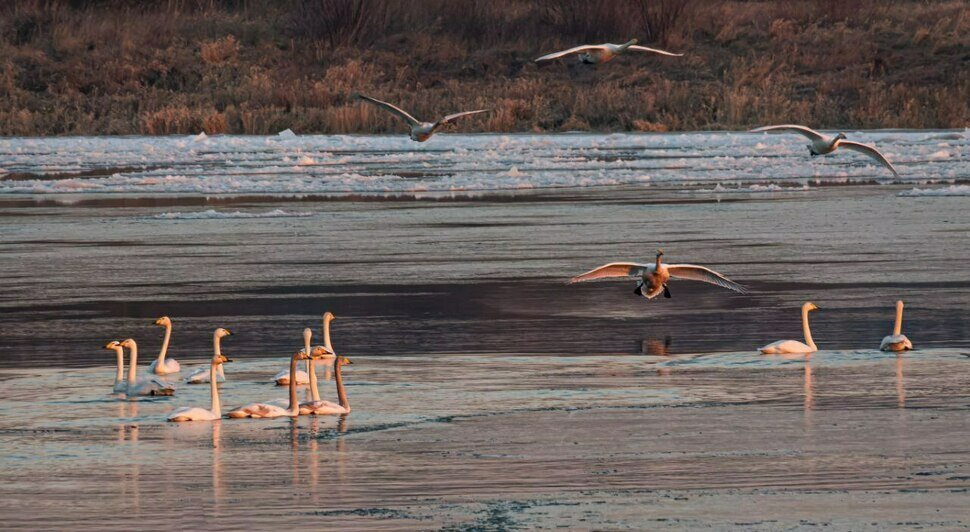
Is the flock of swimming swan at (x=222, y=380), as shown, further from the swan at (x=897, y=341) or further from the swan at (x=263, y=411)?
the swan at (x=897, y=341)

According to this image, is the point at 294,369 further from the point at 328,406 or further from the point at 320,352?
the point at 320,352

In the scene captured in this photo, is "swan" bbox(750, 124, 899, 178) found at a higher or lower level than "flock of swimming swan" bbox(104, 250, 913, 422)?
higher

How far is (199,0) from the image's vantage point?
65938 millimetres

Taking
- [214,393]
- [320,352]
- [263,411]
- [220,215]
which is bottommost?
[263,411]

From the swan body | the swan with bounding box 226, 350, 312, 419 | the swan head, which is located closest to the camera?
the swan with bounding box 226, 350, 312, 419

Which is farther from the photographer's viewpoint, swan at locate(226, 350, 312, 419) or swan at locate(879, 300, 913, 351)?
swan at locate(879, 300, 913, 351)

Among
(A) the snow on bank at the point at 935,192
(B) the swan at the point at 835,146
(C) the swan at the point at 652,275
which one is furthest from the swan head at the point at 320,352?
(A) the snow on bank at the point at 935,192

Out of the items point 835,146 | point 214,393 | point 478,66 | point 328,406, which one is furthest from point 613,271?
point 478,66

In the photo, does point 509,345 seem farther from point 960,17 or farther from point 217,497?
point 960,17

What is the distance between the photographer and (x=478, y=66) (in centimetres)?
5619

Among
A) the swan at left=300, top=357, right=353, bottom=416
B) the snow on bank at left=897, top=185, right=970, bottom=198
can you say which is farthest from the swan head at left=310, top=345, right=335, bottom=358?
the snow on bank at left=897, top=185, right=970, bottom=198

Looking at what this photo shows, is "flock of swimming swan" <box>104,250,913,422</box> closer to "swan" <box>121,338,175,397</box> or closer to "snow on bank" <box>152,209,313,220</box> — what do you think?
"swan" <box>121,338,175,397</box>

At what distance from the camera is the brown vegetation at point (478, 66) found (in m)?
48.7

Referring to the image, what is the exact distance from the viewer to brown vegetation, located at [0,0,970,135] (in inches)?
1917
